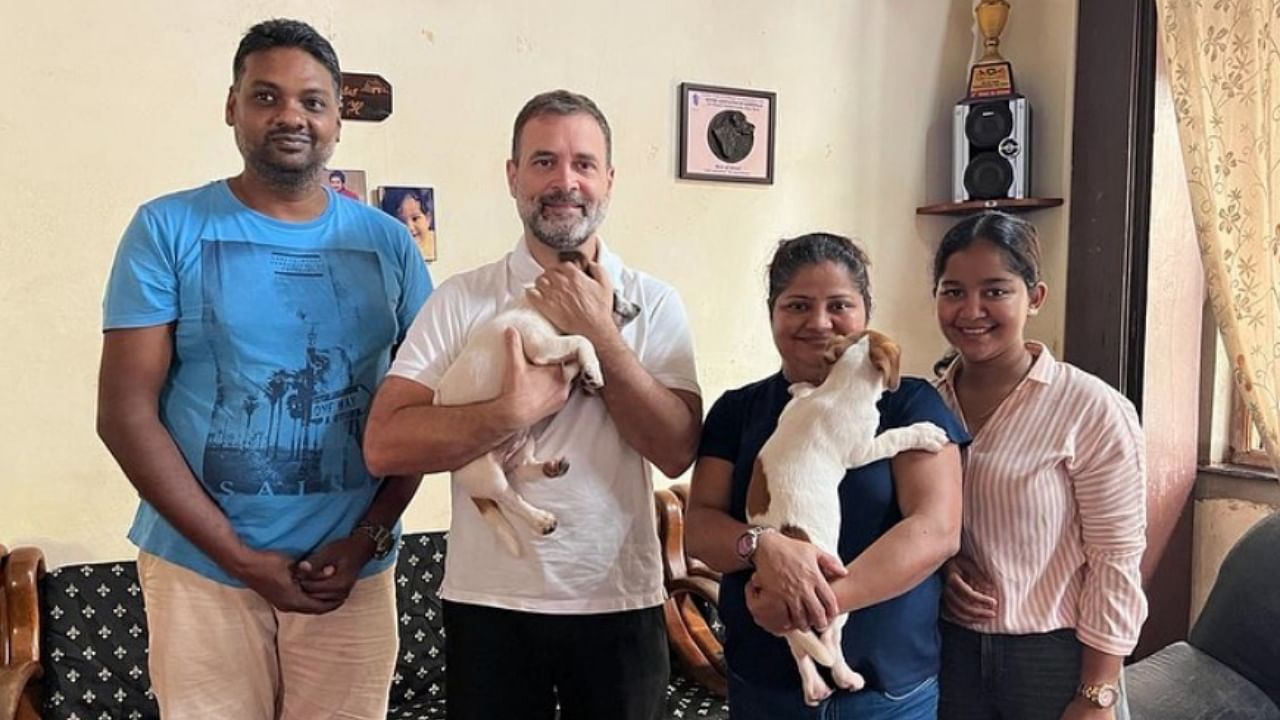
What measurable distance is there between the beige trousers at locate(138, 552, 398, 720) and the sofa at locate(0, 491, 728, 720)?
803 mm

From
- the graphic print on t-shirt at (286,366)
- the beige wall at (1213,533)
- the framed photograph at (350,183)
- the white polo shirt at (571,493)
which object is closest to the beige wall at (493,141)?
the framed photograph at (350,183)

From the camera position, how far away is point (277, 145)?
1.66 meters

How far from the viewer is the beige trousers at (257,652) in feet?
5.50

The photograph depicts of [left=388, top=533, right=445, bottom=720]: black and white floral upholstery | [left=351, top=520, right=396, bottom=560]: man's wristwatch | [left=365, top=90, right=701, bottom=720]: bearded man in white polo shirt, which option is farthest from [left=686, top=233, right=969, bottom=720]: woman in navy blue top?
[left=388, top=533, right=445, bottom=720]: black and white floral upholstery

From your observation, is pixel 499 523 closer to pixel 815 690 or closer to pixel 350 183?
pixel 815 690

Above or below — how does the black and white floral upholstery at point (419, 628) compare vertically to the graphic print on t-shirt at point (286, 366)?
below

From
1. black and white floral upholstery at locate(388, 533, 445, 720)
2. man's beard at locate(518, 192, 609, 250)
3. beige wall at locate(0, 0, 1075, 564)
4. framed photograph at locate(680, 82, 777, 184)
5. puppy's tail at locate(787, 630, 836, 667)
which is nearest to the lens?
puppy's tail at locate(787, 630, 836, 667)

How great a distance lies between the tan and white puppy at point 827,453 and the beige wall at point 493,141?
1.68m

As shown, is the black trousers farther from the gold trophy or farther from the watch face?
the gold trophy

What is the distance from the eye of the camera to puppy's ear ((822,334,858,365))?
148 cm

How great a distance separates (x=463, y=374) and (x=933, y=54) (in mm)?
2553

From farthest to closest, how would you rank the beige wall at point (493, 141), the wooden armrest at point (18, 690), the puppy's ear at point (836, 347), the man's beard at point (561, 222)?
the beige wall at point (493, 141), the wooden armrest at point (18, 690), the man's beard at point (561, 222), the puppy's ear at point (836, 347)

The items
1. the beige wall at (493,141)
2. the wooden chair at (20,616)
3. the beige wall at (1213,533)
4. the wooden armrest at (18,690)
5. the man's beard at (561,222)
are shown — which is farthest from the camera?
the beige wall at (1213,533)

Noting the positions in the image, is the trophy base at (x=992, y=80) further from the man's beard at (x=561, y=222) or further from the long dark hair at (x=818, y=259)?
the man's beard at (x=561, y=222)
